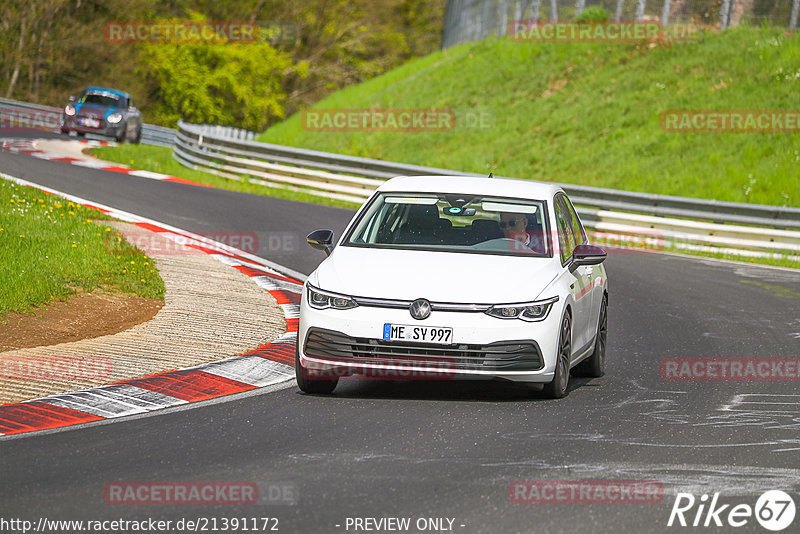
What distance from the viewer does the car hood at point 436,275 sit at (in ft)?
26.9

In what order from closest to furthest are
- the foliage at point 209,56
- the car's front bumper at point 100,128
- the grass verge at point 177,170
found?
the grass verge at point 177,170, the car's front bumper at point 100,128, the foliage at point 209,56

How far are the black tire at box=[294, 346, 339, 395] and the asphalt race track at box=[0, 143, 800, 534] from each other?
7 centimetres

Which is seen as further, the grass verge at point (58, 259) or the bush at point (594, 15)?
the bush at point (594, 15)

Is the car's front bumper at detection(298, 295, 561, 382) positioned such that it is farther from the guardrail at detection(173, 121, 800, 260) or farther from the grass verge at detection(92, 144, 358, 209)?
the grass verge at detection(92, 144, 358, 209)

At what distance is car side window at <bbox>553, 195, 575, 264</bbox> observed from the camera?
9.40 metres

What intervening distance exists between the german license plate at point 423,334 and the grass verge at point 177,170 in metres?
16.7

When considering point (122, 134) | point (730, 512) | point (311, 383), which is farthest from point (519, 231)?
point (122, 134)

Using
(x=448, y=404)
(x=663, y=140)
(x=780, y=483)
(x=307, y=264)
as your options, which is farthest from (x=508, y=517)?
(x=663, y=140)

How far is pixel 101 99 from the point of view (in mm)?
37375

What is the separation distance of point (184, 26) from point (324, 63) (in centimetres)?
1004

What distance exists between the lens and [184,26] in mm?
59906

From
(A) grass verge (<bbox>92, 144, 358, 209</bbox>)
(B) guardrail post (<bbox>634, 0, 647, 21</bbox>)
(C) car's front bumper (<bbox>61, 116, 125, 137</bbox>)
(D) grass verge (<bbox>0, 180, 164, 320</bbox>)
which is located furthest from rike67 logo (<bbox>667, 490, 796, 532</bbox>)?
(C) car's front bumper (<bbox>61, 116, 125, 137</bbox>)

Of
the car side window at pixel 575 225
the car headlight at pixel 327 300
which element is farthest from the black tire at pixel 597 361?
the car headlight at pixel 327 300

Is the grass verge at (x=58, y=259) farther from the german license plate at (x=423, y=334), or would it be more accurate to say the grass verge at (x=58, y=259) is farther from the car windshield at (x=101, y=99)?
the car windshield at (x=101, y=99)
